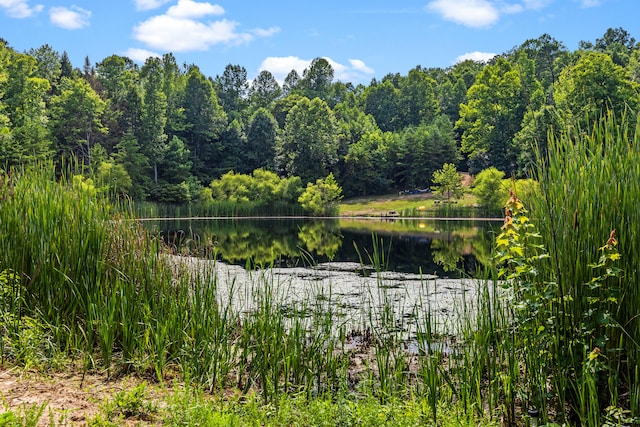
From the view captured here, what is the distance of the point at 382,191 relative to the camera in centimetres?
4684

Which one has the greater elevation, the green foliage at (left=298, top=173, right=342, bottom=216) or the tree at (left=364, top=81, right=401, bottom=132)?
the tree at (left=364, top=81, right=401, bottom=132)

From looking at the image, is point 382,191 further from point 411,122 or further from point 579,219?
point 579,219

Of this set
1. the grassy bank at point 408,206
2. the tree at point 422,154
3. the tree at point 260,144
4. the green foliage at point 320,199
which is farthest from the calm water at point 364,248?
the tree at point 260,144

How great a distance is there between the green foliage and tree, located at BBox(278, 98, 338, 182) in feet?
20.7

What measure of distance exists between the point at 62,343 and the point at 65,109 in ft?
130

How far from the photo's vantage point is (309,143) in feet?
151

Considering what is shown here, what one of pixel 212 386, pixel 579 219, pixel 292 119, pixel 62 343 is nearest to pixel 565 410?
pixel 579 219

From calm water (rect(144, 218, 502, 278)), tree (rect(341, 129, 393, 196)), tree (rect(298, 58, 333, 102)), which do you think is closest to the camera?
calm water (rect(144, 218, 502, 278))

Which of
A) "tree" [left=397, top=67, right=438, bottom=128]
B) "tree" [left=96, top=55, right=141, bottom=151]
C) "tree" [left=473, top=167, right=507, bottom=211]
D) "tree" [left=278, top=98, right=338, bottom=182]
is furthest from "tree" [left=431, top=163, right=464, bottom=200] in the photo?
"tree" [left=397, top=67, right=438, bottom=128]

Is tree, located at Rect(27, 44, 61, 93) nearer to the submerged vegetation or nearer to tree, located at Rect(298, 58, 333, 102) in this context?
tree, located at Rect(298, 58, 333, 102)

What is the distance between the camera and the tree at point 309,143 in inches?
1797

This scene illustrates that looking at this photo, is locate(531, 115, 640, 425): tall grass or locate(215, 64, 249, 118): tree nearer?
locate(531, 115, 640, 425): tall grass

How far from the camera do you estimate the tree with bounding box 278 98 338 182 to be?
45.7 m

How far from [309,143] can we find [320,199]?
31.4 feet
